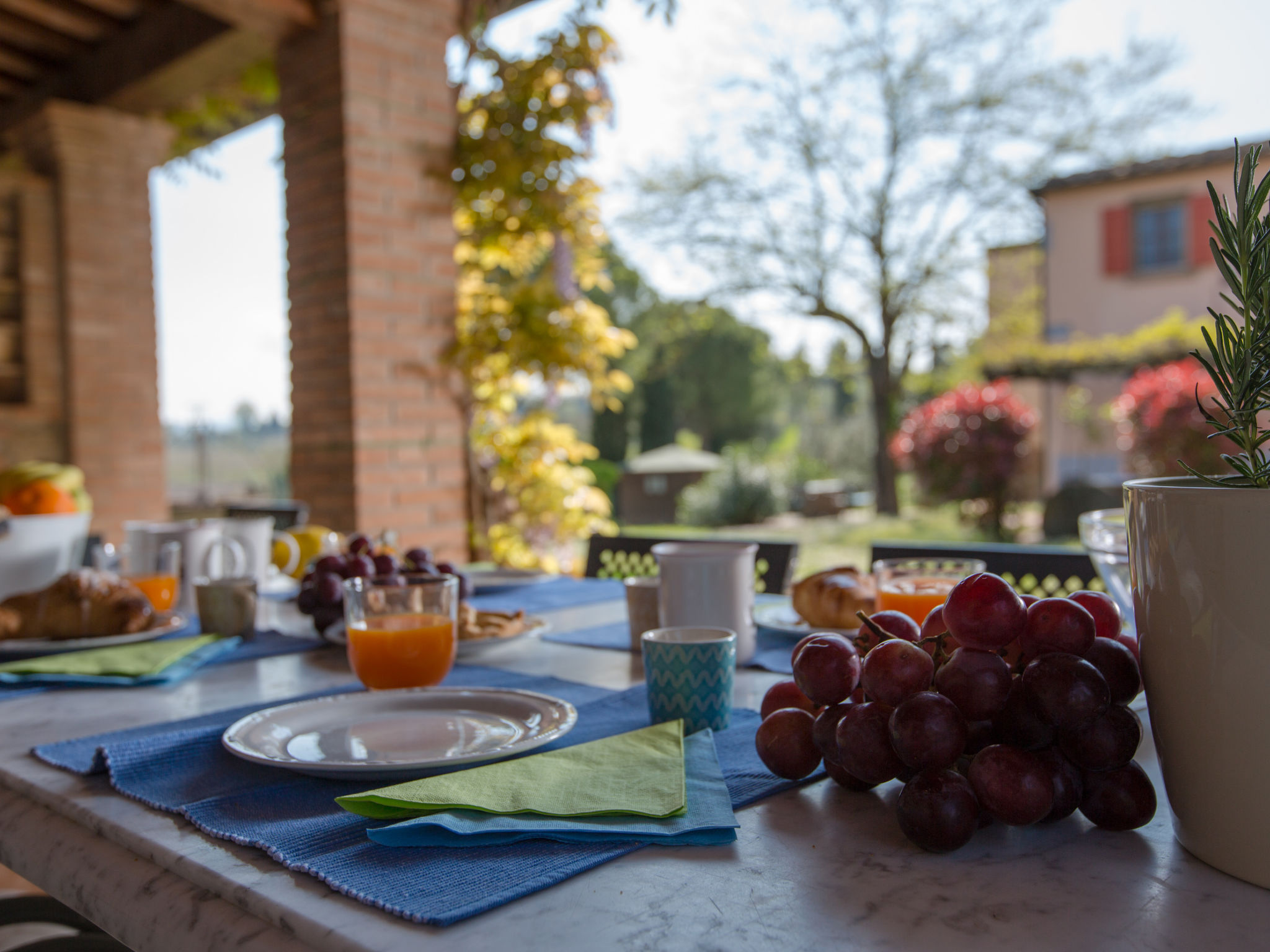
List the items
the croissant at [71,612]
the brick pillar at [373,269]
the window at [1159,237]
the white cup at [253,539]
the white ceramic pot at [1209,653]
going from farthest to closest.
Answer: the window at [1159,237] → the brick pillar at [373,269] → the white cup at [253,539] → the croissant at [71,612] → the white ceramic pot at [1209,653]

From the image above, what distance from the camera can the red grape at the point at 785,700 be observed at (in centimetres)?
69

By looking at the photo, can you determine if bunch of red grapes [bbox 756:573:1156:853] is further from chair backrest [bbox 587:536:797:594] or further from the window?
the window

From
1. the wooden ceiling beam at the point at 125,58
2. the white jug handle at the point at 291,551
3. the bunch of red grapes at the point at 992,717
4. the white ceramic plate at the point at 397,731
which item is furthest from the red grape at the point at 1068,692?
the wooden ceiling beam at the point at 125,58

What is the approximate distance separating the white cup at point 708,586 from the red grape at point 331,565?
51cm

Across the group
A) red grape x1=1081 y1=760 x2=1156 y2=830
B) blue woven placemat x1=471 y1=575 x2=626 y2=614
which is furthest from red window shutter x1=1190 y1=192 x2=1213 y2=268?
red grape x1=1081 y1=760 x2=1156 y2=830

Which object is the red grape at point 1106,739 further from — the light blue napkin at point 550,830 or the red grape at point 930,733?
the light blue napkin at point 550,830

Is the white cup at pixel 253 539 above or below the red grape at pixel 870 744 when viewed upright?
above

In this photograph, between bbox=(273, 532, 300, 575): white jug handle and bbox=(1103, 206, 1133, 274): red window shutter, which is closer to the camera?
bbox=(273, 532, 300, 575): white jug handle

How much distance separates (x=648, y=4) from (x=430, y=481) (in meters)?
1.80

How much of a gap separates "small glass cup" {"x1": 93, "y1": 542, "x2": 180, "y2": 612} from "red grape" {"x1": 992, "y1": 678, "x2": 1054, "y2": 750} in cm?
127

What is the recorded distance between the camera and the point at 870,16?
9.99 metres

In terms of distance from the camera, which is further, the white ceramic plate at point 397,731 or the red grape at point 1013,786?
the white ceramic plate at point 397,731

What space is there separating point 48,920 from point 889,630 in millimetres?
1198

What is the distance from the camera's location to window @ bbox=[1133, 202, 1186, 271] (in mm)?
10820
